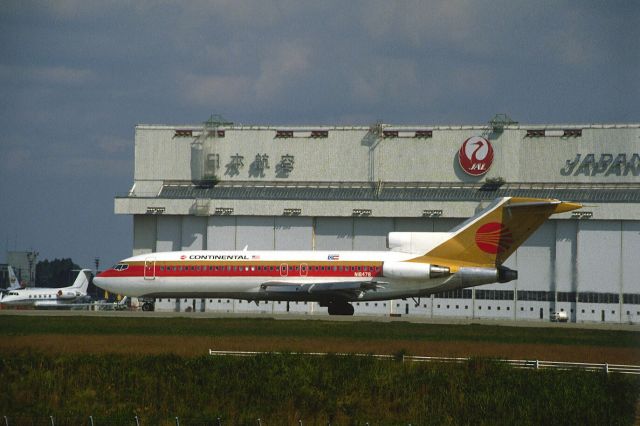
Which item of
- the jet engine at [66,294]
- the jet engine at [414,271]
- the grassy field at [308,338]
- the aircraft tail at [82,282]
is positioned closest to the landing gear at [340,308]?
the jet engine at [414,271]

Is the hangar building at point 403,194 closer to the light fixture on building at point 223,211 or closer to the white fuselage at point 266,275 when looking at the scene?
the light fixture on building at point 223,211

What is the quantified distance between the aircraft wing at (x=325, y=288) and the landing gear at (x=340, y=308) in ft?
6.09

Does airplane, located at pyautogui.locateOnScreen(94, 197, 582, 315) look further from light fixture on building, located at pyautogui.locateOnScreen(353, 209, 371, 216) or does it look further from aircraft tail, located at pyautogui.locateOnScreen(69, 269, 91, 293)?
aircraft tail, located at pyautogui.locateOnScreen(69, 269, 91, 293)

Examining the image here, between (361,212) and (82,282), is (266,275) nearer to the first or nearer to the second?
(361,212)

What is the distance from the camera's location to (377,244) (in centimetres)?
7969

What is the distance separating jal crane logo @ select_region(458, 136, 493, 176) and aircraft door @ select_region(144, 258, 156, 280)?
87.5 feet

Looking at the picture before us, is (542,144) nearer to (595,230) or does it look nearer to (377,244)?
(595,230)

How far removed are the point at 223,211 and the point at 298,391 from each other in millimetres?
48897

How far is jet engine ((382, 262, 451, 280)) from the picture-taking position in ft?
205

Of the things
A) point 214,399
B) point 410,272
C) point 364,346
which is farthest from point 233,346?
point 410,272

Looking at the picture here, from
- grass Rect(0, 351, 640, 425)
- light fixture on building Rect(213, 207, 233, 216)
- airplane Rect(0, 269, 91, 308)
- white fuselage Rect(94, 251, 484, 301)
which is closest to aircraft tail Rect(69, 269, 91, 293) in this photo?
airplane Rect(0, 269, 91, 308)

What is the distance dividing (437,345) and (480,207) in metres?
36.4

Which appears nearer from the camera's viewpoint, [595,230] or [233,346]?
[233,346]

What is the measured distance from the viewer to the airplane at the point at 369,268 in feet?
203
